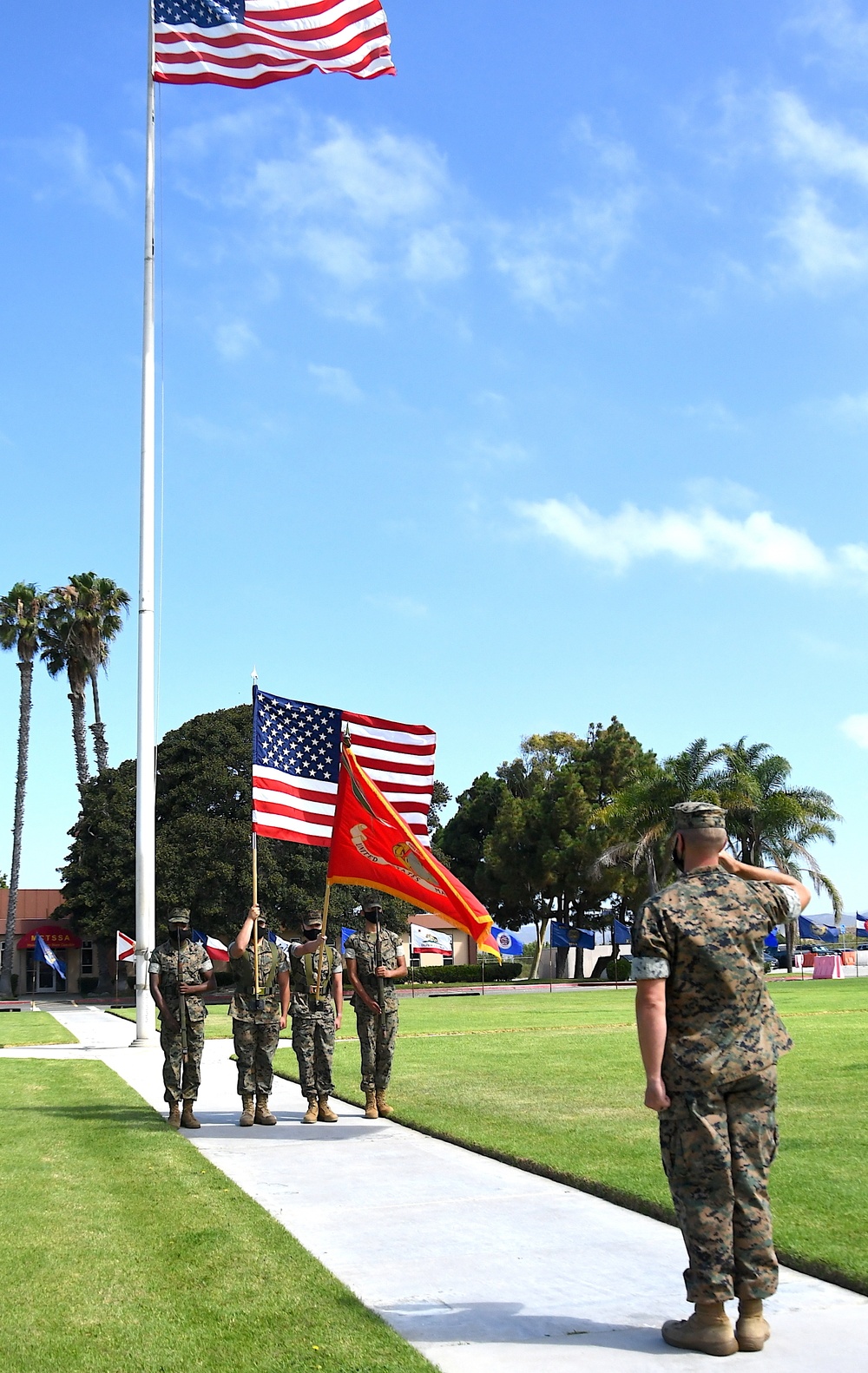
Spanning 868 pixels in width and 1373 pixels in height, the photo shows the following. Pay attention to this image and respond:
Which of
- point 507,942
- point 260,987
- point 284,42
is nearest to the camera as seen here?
point 260,987

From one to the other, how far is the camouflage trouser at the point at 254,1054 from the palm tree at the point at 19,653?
1964 inches

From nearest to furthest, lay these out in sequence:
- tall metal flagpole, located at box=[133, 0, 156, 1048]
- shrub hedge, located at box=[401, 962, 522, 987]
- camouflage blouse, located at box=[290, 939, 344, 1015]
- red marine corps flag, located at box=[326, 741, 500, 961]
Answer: red marine corps flag, located at box=[326, 741, 500, 961] < camouflage blouse, located at box=[290, 939, 344, 1015] < tall metal flagpole, located at box=[133, 0, 156, 1048] < shrub hedge, located at box=[401, 962, 522, 987]

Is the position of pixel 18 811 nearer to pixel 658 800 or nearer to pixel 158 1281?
pixel 658 800

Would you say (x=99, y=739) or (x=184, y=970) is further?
(x=99, y=739)

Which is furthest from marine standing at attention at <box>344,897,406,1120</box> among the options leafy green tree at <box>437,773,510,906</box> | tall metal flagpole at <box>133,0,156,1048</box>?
leafy green tree at <box>437,773,510,906</box>

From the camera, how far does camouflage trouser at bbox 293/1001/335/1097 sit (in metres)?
12.1

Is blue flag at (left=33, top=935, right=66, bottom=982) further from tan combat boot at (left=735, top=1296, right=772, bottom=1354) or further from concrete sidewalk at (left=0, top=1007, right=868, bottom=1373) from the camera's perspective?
tan combat boot at (left=735, top=1296, right=772, bottom=1354)

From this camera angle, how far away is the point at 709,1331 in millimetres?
5102

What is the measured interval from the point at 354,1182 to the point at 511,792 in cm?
7076

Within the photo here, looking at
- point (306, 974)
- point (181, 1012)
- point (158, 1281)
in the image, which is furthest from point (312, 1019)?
point (158, 1281)

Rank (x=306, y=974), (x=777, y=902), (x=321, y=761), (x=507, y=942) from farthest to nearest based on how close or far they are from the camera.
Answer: (x=507, y=942)
(x=321, y=761)
(x=306, y=974)
(x=777, y=902)

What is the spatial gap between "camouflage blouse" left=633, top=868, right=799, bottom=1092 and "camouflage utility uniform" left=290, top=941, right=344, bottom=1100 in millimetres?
7306

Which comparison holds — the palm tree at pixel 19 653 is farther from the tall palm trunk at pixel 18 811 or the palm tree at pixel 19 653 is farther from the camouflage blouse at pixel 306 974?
the camouflage blouse at pixel 306 974

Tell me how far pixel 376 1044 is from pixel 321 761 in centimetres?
286
